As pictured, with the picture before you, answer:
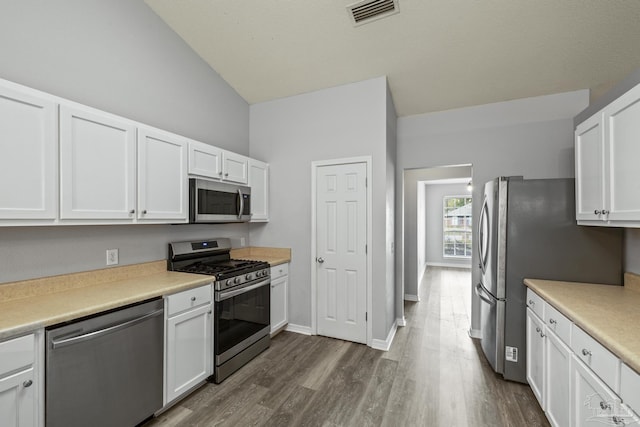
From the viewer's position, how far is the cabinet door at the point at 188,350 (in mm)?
2064

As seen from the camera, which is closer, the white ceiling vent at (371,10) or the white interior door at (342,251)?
the white ceiling vent at (371,10)

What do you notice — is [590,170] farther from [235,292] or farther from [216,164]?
[216,164]

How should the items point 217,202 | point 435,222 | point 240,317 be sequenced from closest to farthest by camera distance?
1. point 240,317
2. point 217,202
3. point 435,222

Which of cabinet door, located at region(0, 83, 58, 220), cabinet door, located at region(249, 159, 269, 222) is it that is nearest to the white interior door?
cabinet door, located at region(249, 159, 269, 222)

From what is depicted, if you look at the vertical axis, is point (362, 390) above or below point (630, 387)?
below

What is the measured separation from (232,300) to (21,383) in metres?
1.43

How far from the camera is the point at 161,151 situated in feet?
7.81

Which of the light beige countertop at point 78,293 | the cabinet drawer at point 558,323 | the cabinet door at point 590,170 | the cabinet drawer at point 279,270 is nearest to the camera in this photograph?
the light beige countertop at point 78,293

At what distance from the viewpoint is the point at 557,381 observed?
178 centimetres

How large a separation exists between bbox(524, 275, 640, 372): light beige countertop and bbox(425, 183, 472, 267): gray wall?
21.5 ft

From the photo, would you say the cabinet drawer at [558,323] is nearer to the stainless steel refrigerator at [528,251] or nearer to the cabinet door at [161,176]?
the stainless steel refrigerator at [528,251]

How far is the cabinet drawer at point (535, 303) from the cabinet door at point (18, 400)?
3225mm

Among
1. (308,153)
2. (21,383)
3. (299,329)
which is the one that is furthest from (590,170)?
(21,383)

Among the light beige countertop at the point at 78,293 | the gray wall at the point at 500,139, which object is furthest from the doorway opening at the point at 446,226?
the light beige countertop at the point at 78,293
